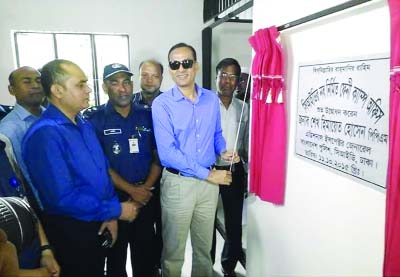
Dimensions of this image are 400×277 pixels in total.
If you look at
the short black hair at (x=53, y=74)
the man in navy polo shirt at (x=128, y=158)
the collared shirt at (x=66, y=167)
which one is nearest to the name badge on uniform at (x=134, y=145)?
the man in navy polo shirt at (x=128, y=158)

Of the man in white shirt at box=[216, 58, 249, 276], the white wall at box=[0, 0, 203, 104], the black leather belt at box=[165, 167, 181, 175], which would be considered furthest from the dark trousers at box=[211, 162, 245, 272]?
the white wall at box=[0, 0, 203, 104]

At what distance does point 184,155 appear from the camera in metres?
1.60

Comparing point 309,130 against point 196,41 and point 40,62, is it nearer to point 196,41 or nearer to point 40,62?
point 196,41

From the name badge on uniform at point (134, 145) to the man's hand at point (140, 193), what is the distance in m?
0.22

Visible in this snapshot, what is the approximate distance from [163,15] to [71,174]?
286cm

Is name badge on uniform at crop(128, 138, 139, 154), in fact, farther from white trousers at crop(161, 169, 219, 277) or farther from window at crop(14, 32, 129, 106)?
window at crop(14, 32, 129, 106)

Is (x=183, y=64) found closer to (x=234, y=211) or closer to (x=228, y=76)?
(x=228, y=76)

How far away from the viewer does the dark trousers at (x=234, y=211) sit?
218cm

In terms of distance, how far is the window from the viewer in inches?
135

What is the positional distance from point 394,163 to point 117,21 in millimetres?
3460

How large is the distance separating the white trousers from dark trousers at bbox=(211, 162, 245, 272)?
17.1 inches

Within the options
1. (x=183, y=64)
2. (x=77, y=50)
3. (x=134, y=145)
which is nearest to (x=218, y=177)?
(x=134, y=145)

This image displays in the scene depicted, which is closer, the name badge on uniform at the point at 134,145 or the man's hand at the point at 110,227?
the man's hand at the point at 110,227

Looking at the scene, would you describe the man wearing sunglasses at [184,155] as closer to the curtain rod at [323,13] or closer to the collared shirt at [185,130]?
the collared shirt at [185,130]
